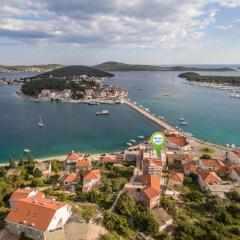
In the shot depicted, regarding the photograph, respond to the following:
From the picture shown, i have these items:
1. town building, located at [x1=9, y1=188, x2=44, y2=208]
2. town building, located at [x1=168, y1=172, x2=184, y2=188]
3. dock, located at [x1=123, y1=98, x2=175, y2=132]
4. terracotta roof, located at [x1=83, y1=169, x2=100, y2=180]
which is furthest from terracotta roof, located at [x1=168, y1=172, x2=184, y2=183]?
dock, located at [x1=123, y1=98, x2=175, y2=132]

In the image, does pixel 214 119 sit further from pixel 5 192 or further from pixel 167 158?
pixel 5 192

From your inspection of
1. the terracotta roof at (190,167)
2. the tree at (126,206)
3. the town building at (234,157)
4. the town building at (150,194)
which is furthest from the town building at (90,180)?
the town building at (234,157)

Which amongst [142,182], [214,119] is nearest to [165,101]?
[214,119]

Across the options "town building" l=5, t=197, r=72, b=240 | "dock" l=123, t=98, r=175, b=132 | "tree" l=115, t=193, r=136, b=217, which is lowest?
"dock" l=123, t=98, r=175, b=132

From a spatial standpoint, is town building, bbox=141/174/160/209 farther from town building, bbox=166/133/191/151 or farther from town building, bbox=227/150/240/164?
town building, bbox=166/133/191/151

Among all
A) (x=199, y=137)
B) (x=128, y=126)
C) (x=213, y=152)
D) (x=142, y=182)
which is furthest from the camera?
(x=128, y=126)
